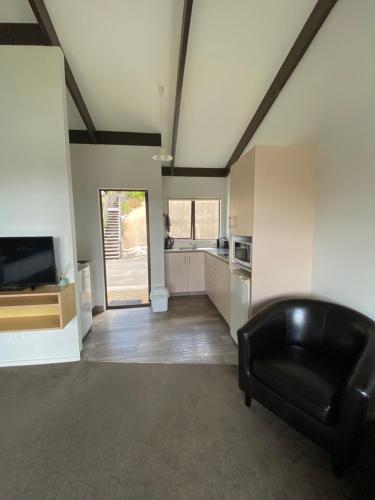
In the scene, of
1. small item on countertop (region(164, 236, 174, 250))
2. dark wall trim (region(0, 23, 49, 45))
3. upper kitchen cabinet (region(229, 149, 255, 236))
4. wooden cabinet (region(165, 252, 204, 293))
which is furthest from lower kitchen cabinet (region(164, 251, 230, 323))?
dark wall trim (region(0, 23, 49, 45))

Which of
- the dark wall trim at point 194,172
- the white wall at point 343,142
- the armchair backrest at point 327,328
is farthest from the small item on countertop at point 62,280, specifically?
the dark wall trim at point 194,172

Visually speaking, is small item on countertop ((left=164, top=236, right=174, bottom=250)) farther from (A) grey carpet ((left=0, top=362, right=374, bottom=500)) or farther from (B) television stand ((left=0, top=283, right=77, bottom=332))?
(A) grey carpet ((left=0, top=362, right=374, bottom=500))

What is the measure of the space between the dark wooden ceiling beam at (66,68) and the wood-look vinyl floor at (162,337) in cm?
298

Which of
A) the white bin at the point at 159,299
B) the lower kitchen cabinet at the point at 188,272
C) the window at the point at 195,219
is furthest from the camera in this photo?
the window at the point at 195,219

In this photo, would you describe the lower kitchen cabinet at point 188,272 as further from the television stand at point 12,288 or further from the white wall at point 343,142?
the television stand at point 12,288

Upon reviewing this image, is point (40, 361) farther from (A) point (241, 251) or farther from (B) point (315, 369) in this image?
(B) point (315, 369)

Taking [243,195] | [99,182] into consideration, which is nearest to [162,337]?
[243,195]

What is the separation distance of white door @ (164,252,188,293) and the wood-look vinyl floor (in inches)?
23.8

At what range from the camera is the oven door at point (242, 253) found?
2.39 meters

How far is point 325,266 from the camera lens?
2.15 meters

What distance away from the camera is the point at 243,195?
234cm

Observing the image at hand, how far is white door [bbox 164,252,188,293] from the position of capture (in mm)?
4422

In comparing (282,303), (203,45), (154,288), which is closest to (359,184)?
(282,303)

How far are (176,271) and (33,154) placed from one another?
2956 mm
